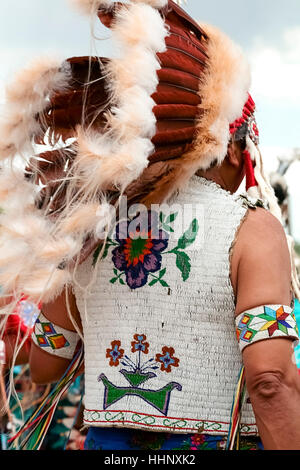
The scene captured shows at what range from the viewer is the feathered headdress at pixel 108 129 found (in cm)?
136

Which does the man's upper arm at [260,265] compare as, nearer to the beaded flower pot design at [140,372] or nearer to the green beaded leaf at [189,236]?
the green beaded leaf at [189,236]

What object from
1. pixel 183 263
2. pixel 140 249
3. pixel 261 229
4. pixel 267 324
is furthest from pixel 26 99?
pixel 267 324

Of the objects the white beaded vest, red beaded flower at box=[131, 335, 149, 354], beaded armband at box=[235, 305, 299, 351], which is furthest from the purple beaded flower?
beaded armband at box=[235, 305, 299, 351]

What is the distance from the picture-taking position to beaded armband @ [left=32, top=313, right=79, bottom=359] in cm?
176

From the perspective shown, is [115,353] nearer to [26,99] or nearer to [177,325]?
[177,325]

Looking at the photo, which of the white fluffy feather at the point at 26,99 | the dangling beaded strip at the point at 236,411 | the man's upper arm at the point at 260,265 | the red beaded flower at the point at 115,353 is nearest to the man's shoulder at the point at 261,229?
the man's upper arm at the point at 260,265

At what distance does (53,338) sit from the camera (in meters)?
1.77

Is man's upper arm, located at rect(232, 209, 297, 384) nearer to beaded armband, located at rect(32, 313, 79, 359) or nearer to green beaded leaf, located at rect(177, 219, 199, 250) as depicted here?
green beaded leaf, located at rect(177, 219, 199, 250)

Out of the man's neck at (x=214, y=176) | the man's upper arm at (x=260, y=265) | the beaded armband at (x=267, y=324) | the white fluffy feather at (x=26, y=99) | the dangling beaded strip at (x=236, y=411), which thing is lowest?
the dangling beaded strip at (x=236, y=411)

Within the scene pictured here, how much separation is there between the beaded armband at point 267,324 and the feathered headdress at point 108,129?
0.39 metres

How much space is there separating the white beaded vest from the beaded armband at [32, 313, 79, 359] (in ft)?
0.76

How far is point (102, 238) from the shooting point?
144cm

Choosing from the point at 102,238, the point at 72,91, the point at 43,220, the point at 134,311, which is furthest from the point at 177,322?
the point at 72,91
